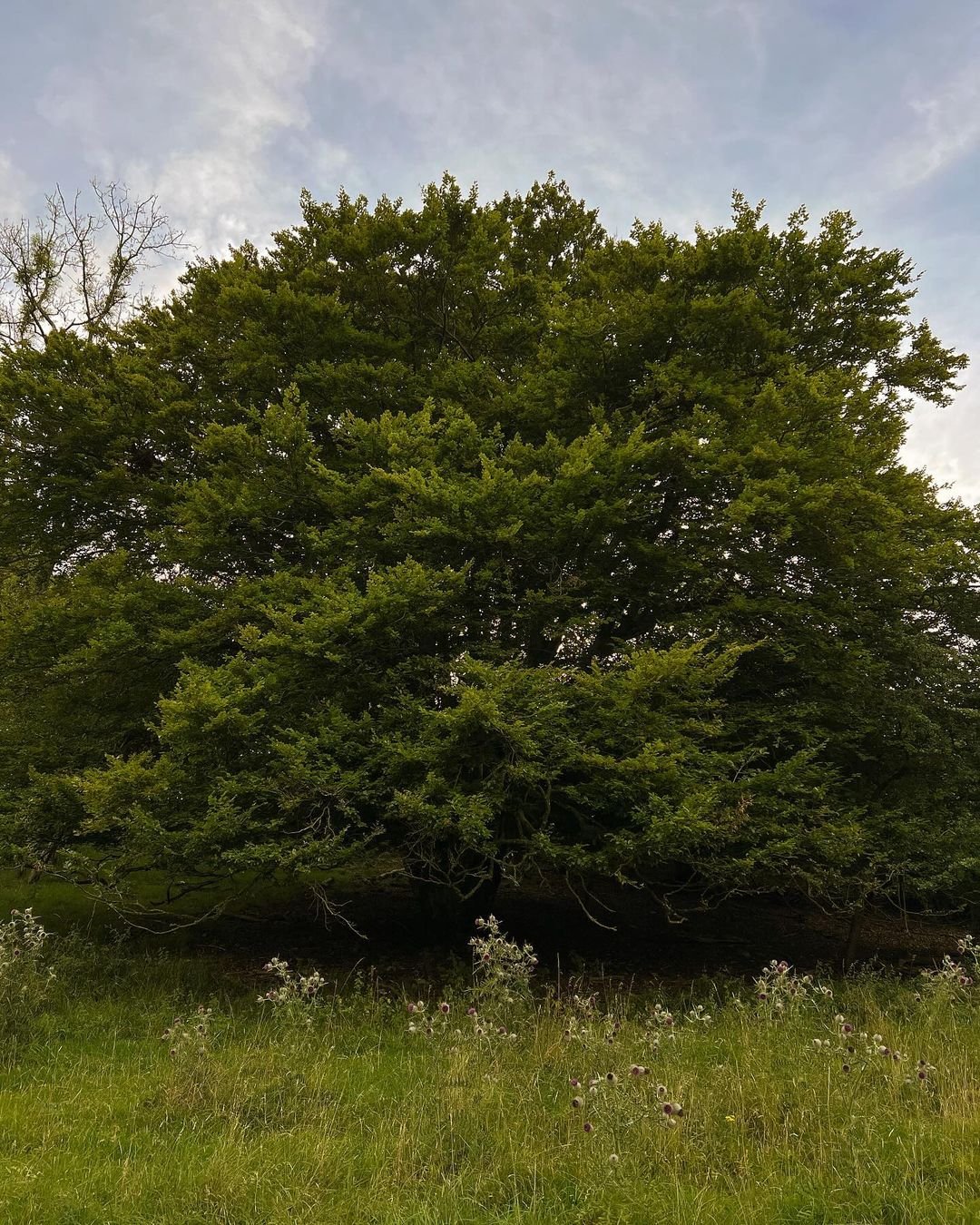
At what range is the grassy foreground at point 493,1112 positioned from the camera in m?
3.65

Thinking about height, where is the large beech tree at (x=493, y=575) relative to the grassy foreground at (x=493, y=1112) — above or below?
above

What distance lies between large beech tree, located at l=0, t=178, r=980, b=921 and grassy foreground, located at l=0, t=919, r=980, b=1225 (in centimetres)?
175

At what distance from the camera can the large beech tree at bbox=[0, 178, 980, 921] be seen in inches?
318

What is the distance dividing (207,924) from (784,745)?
10.5m

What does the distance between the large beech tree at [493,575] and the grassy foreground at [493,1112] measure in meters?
1.75

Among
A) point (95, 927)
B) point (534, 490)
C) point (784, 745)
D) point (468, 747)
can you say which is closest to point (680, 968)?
point (784, 745)

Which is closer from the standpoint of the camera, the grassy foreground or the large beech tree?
the grassy foreground

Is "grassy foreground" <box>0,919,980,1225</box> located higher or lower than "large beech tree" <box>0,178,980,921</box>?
lower

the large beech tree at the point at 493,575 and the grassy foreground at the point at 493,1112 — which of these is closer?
the grassy foreground at the point at 493,1112

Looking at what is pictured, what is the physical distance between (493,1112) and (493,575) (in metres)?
6.10

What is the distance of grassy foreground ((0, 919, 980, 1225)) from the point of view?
12.0ft

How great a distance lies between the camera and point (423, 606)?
8781 millimetres

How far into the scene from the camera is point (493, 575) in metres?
Result: 9.45

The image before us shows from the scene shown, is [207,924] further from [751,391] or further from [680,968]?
[751,391]
